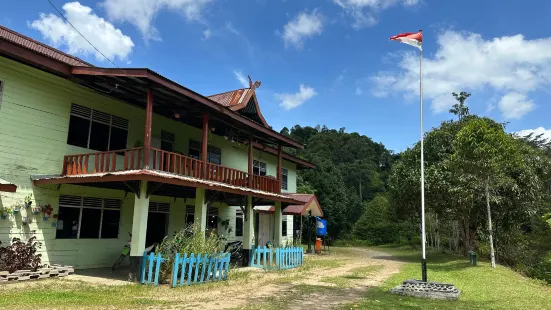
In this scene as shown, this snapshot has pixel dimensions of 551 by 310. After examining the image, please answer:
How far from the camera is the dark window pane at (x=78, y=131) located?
12.8 metres

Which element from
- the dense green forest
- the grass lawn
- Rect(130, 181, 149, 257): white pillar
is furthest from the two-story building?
the dense green forest

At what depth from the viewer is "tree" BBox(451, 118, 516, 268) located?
17297 millimetres

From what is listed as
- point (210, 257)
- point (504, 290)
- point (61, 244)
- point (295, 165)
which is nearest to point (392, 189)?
point (295, 165)

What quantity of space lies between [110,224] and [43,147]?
3389 mm

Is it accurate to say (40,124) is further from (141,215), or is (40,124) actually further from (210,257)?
(210,257)

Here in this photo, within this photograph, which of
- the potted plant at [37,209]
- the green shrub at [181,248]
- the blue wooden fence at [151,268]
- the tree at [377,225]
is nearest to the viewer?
the blue wooden fence at [151,268]

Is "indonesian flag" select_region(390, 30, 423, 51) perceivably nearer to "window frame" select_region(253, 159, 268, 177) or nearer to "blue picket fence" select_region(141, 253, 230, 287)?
"blue picket fence" select_region(141, 253, 230, 287)

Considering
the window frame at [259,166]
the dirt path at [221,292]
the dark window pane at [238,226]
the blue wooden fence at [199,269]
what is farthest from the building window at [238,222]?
the blue wooden fence at [199,269]

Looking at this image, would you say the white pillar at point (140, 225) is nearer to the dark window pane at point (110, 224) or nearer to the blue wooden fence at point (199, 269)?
the blue wooden fence at point (199, 269)

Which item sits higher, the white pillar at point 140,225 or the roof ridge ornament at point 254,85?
the roof ridge ornament at point 254,85

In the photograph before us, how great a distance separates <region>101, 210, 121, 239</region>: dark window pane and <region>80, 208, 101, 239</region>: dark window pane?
228mm

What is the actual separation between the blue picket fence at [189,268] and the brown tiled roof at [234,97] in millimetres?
7773

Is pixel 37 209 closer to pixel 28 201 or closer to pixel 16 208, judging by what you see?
pixel 28 201

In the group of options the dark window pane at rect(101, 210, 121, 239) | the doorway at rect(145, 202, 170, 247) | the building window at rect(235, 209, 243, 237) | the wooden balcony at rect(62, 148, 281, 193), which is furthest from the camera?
the building window at rect(235, 209, 243, 237)
